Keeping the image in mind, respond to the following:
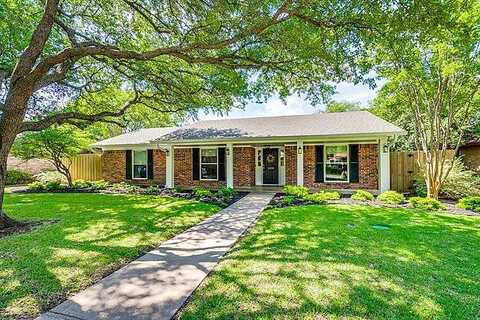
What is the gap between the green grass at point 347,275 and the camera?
306cm

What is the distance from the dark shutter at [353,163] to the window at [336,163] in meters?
0.22

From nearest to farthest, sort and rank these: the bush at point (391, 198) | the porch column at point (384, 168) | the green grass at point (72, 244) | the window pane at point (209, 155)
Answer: the green grass at point (72, 244) → the bush at point (391, 198) → the porch column at point (384, 168) → the window pane at point (209, 155)

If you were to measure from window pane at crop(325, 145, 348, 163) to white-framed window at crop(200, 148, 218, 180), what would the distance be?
230 inches

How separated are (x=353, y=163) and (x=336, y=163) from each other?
2.44 feet

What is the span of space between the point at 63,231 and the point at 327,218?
6.55m

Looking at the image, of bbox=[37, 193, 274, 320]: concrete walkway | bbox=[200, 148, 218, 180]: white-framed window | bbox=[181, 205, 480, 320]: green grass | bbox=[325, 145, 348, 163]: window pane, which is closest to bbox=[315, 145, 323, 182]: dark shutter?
bbox=[325, 145, 348, 163]: window pane

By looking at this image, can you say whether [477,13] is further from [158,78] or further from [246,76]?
[158,78]

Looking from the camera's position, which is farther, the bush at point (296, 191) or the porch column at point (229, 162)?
the porch column at point (229, 162)

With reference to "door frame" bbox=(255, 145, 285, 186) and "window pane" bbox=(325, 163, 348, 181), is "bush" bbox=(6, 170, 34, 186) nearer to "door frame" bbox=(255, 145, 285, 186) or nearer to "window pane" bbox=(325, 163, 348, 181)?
"door frame" bbox=(255, 145, 285, 186)

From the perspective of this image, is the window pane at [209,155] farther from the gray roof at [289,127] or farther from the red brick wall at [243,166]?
the red brick wall at [243,166]

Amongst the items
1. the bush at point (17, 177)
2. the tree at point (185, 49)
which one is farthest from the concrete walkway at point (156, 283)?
the bush at point (17, 177)

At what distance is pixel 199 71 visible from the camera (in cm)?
984

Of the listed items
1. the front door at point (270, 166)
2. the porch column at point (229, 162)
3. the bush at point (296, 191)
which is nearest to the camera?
the bush at point (296, 191)

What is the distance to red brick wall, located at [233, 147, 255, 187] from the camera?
48.1 ft
